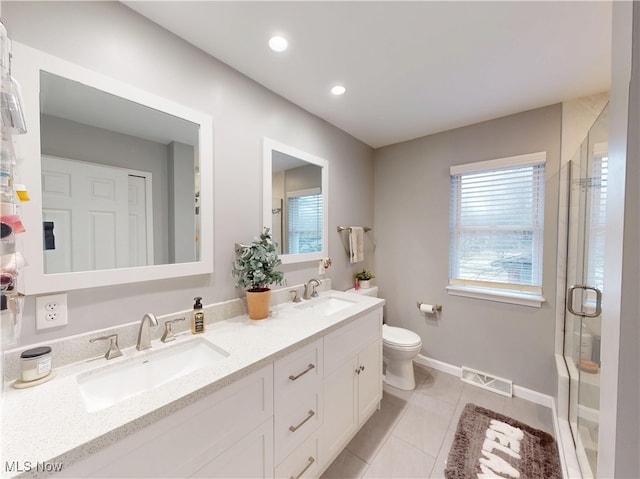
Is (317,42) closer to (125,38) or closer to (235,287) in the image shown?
(125,38)

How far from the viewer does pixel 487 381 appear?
7.48 ft

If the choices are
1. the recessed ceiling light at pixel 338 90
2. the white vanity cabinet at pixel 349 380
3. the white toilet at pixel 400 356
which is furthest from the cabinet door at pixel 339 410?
the recessed ceiling light at pixel 338 90

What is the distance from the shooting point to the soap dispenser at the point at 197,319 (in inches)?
51.9

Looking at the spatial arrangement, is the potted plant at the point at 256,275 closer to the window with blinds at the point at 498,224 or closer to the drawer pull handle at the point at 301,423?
the drawer pull handle at the point at 301,423

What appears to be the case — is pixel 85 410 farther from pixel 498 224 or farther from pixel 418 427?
pixel 498 224

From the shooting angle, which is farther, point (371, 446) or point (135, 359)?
point (371, 446)

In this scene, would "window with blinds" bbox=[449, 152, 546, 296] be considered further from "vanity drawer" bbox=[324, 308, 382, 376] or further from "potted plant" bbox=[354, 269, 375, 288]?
"vanity drawer" bbox=[324, 308, 382, 376]

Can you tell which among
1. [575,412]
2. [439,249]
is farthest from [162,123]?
[575,412]

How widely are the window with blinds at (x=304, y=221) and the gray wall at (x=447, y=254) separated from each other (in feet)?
3.39

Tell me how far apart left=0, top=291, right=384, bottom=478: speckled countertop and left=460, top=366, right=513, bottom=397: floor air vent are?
1.91 m

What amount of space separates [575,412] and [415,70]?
2408 millimetres

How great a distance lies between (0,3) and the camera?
2.97 feet

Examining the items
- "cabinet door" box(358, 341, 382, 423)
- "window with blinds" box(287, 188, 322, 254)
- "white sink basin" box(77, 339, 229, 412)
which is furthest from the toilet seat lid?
"white sink basin" box(77, 339, 229, 412)

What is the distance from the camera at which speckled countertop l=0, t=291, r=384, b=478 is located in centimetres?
65
